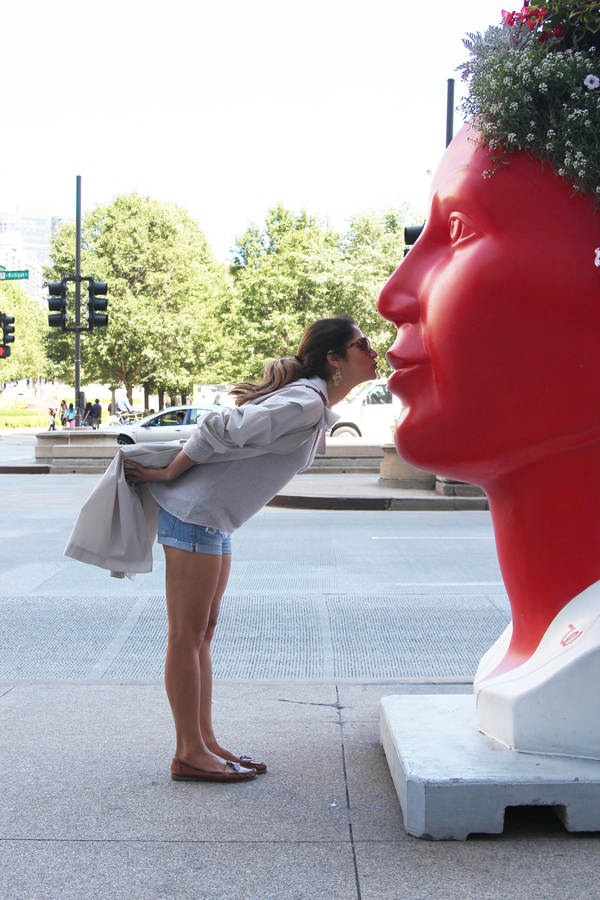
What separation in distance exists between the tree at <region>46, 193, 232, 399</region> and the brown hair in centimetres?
3809

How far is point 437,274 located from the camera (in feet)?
9.98

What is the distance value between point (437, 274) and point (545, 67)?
2.46ft

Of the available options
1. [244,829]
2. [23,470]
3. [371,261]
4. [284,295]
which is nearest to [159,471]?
[244,829]

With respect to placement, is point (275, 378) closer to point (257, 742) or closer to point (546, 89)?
point (546, 89)

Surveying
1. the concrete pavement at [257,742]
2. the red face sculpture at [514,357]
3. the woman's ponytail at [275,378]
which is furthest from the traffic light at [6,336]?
the red face sculpture at [514,357]

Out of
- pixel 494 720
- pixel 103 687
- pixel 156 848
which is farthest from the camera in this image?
pixel 103 687

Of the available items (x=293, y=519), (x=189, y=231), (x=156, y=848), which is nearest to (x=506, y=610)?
(x=156, y=848)

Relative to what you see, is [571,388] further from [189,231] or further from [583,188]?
[189,231]

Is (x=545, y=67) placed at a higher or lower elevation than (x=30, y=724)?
higher

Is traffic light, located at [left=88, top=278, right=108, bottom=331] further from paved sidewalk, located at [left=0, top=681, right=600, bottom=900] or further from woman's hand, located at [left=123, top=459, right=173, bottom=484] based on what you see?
woman's hand, located at [left=123, top=459, right=173, bottom=484]

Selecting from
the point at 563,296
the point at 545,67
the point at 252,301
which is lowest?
the point at 563,296

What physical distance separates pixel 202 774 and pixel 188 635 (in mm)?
546

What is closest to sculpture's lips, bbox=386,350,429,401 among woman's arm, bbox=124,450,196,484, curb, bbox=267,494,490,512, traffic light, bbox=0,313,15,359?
woman's arm, bbox=124,450,196,484

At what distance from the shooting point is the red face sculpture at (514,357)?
2816 millimetres
